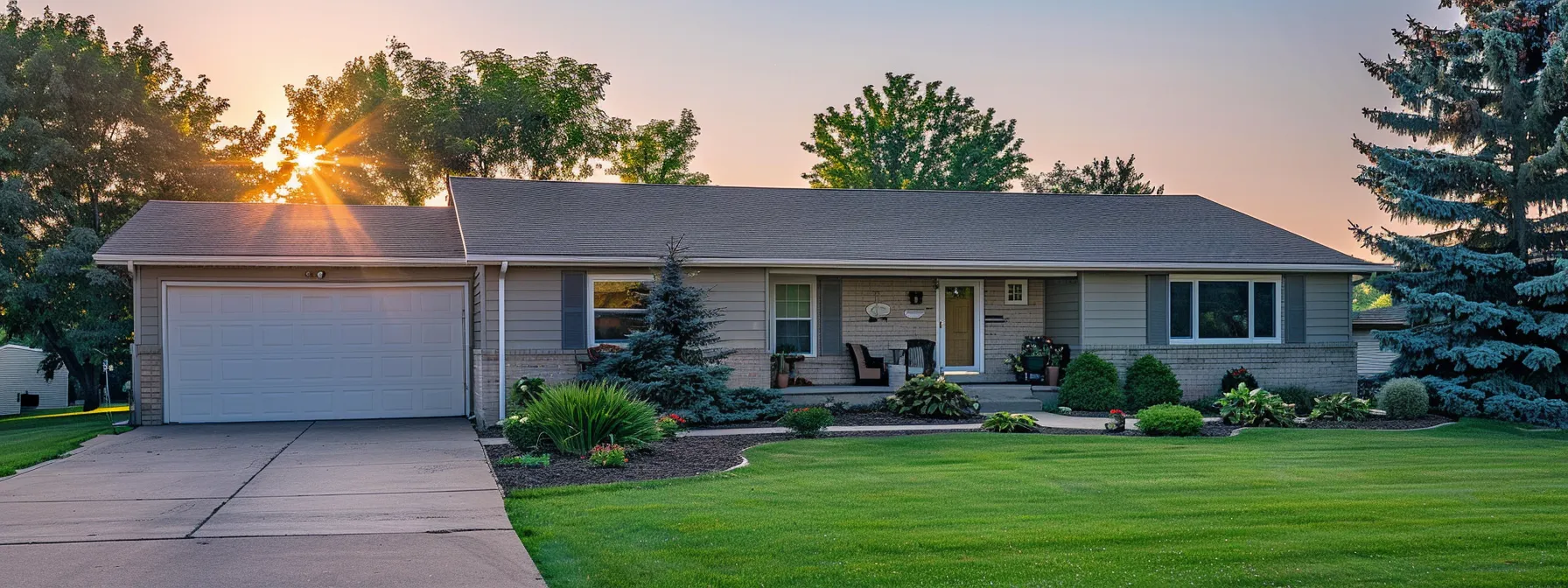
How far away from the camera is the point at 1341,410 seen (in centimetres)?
1570

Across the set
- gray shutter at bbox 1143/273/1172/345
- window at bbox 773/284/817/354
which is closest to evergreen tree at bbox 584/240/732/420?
window at bbox 773/284/817/354

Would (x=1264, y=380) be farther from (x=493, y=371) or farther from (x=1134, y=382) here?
(x=493, y=371)

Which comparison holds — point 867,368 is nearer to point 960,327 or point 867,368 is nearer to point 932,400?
point 960,327

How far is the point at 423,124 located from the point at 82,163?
1045cm

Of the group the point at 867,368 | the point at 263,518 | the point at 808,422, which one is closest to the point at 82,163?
the point at 867,368

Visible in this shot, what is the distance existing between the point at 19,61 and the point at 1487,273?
95.9 feet

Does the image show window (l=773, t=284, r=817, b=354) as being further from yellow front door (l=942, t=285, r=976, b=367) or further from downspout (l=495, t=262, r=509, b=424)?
downspout (l=495, t=262, r=509, b=424)

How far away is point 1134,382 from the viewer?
17.4 meters


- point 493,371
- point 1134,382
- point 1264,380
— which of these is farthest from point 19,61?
point 1264,380

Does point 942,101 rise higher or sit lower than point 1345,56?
higher

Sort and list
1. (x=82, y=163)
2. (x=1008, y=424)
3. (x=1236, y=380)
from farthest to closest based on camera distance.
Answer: (x=82, y=163) → (x=1236, y=380) → (x=1008, y=424)

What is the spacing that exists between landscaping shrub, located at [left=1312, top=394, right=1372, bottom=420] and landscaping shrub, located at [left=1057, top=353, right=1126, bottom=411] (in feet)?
Result: 8.98

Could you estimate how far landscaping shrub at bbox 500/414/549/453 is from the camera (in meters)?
11.6

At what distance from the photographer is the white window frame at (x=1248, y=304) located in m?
18.2
